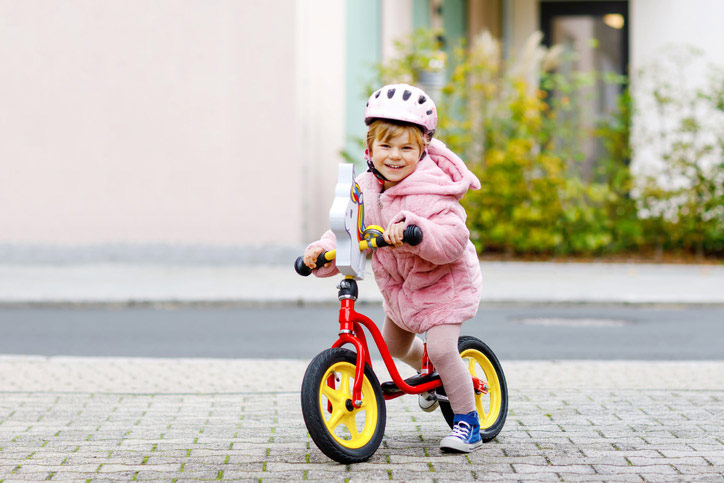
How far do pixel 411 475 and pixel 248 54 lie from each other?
1180 centimetres

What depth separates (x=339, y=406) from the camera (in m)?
4.30

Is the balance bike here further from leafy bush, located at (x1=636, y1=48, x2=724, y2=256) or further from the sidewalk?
leafy bush, located at (x1=636, y1=48, x2=724, y2=256)

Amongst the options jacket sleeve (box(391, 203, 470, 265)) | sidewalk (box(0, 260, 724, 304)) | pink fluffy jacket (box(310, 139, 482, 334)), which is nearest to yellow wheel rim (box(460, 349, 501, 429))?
pink fluffy jacket (box(310, 139, 482, 334))

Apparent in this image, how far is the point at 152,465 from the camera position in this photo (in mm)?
4332

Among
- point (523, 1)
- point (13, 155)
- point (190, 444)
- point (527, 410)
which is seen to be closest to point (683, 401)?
point (527, 410)

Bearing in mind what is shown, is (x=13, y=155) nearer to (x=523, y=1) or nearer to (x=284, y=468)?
(x=523, y=1)

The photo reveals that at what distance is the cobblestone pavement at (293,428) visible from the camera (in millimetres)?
4215

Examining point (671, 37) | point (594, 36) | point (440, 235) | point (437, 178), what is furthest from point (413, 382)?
point (594, 36)

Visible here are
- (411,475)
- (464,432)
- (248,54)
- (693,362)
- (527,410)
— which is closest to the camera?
(411,475)

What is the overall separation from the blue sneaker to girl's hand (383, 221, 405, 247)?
830 mm

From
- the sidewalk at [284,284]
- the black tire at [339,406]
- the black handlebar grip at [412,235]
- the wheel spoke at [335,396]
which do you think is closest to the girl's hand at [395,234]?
the black handlebar grip at [412,235]

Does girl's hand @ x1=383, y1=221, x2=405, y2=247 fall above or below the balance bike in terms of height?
above

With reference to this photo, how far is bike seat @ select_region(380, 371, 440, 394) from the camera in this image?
4.60 metres

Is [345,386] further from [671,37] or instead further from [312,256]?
[671,37]
